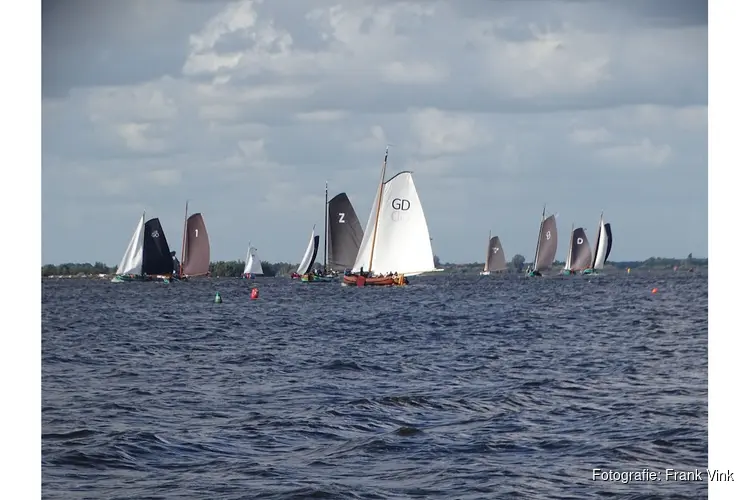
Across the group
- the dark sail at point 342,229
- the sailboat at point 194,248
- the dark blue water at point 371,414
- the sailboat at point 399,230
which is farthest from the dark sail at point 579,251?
the dark blue water at point 371,414

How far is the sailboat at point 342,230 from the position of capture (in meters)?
60.6

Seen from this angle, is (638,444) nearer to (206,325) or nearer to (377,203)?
(206,325)

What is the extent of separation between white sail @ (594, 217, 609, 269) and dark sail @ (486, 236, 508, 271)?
9897 mm

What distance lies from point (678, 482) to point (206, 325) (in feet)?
69.4

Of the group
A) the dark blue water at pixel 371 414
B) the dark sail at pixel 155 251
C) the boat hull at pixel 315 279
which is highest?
the dark sail at pixel 155 251

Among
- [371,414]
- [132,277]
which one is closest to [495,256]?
[132,277]

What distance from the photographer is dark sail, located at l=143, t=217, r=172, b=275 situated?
61.5 m

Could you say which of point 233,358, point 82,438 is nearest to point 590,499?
point 82,438

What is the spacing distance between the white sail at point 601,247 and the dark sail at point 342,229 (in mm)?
24099

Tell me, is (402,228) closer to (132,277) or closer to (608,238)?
(132,277)

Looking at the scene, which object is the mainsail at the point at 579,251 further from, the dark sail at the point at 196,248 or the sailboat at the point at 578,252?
the dark sail at the point at 196,248

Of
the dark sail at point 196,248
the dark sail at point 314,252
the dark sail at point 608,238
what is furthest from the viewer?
the dark sail at point 608,238

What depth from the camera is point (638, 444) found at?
34.0ft

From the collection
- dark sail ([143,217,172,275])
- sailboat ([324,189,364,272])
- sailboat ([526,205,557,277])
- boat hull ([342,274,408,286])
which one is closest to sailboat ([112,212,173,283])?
dark sail ([143,217,172,275])
